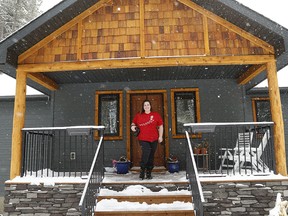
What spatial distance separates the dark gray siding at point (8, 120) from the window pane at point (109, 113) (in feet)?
8.31

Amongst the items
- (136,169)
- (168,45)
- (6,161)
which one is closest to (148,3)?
(168,45)

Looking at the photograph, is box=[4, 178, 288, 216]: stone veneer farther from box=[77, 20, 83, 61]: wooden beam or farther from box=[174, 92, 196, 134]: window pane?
box=[174, 92, 196, 134]: window pane

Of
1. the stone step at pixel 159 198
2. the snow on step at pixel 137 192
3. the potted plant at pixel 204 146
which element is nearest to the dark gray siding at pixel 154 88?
the potted plant at pixel 204 146

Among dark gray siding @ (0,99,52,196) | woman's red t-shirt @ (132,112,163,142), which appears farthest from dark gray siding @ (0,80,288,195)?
woman's red t-shirt @ (132,112,163,142)

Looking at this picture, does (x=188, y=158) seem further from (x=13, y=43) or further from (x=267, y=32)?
(x=13, y=43)

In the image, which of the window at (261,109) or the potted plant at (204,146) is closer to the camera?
the potted plant at (204,146)

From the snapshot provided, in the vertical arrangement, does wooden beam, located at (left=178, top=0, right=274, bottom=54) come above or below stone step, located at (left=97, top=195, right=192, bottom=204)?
above

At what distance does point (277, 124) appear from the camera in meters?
7.07

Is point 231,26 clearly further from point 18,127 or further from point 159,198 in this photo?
point 18,127

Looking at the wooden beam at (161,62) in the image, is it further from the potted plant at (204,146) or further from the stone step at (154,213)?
the stone step at (154,213)

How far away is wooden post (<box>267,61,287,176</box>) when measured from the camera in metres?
6.86

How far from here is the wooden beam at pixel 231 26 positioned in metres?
7.45

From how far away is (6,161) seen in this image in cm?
1155

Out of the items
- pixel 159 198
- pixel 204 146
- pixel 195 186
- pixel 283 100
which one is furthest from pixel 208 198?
pixel 283 100
